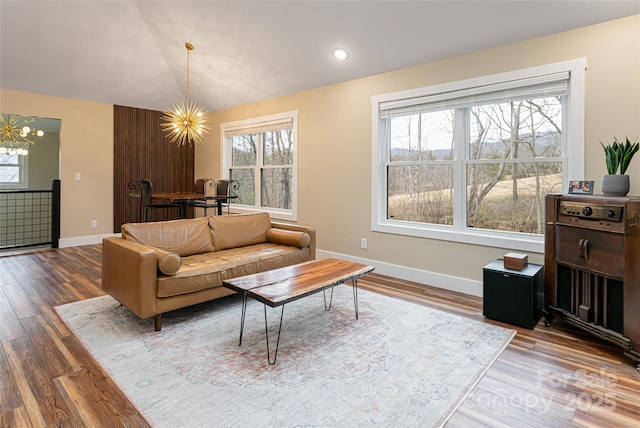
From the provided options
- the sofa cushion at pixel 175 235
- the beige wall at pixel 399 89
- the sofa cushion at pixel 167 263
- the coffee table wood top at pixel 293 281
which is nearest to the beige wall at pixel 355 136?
the beige wall at pixel 399 89

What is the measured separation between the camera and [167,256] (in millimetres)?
2648

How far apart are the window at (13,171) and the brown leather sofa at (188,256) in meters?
7.26

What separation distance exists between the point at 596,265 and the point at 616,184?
0.62m

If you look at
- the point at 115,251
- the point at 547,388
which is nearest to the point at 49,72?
the point at 115,251

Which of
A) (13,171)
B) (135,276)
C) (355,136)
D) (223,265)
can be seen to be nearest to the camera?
(135,276)

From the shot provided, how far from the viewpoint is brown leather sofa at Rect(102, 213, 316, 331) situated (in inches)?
103

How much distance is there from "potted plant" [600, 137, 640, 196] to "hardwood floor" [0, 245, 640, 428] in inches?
43.6

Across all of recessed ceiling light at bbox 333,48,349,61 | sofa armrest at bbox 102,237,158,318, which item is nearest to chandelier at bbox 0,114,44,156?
sofa armrest at bbox 102,237,158,318

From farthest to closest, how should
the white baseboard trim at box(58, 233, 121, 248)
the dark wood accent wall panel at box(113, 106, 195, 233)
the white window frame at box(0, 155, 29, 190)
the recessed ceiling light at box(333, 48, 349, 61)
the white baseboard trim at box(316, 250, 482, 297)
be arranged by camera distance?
the white window frame at box(0, 155, 29, 190) < the dark wood accent wall panel at box(113, 106, 195, 233) < the white baseboard trim at box(58, 233, 121, 248) < the recessed ceiling light at box(333, 48, 349, 61) < the white baseboard trim at box(316, 250, 482, 297)

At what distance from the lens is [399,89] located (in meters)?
4.03

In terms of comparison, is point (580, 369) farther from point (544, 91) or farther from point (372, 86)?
point (372, 86)

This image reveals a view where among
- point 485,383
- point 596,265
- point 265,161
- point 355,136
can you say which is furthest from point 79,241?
point 596,265

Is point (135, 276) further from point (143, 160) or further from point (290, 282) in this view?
point (143, 160)

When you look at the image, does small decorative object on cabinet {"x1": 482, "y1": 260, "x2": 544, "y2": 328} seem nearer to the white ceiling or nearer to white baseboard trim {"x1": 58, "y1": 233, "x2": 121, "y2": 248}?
the white ceiling
